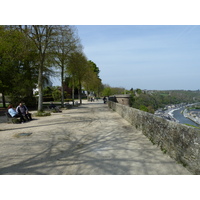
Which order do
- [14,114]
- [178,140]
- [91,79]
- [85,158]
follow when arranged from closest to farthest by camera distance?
[178,140]
[85,158]
[14,114]
[91,79]

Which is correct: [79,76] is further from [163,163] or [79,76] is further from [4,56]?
[163,163]

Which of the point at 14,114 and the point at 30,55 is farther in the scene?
the point at 30,55

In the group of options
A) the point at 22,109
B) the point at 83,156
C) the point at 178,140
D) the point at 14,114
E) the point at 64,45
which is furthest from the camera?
the point at 64,45

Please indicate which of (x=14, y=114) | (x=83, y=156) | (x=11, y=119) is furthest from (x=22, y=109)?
(x=83, y=156)

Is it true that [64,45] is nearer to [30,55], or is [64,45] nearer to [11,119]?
[30,55]


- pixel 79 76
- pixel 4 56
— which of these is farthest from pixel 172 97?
pixel 4 56

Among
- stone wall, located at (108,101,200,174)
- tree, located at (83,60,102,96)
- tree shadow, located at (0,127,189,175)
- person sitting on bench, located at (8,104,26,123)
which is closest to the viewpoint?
stone wall, located at (108,101,200,174)

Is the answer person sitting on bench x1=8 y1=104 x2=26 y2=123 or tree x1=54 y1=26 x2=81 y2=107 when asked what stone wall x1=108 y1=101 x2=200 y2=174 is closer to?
person sitting on bench x1=8 y1=104 x2=26 y2=123

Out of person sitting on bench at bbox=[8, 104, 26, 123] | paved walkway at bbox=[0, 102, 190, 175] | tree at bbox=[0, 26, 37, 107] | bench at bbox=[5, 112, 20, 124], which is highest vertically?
tree at bbox=[0, 26, 37, 107]

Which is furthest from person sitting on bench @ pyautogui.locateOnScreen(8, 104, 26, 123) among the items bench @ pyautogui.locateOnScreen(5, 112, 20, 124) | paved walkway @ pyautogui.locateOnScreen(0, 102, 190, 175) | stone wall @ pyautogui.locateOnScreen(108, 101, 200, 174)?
stone wall @ pyautogui.locateOnScreen(108, 101, 200, 174)

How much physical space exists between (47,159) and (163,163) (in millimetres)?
3164

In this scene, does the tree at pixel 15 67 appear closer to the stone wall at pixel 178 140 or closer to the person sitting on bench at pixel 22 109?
the person sitting on bench at pixel 22 109

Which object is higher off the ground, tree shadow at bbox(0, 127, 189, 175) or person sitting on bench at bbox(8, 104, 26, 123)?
person sitting on bench at bbox(8, 104, 26, 123)

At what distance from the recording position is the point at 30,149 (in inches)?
256
